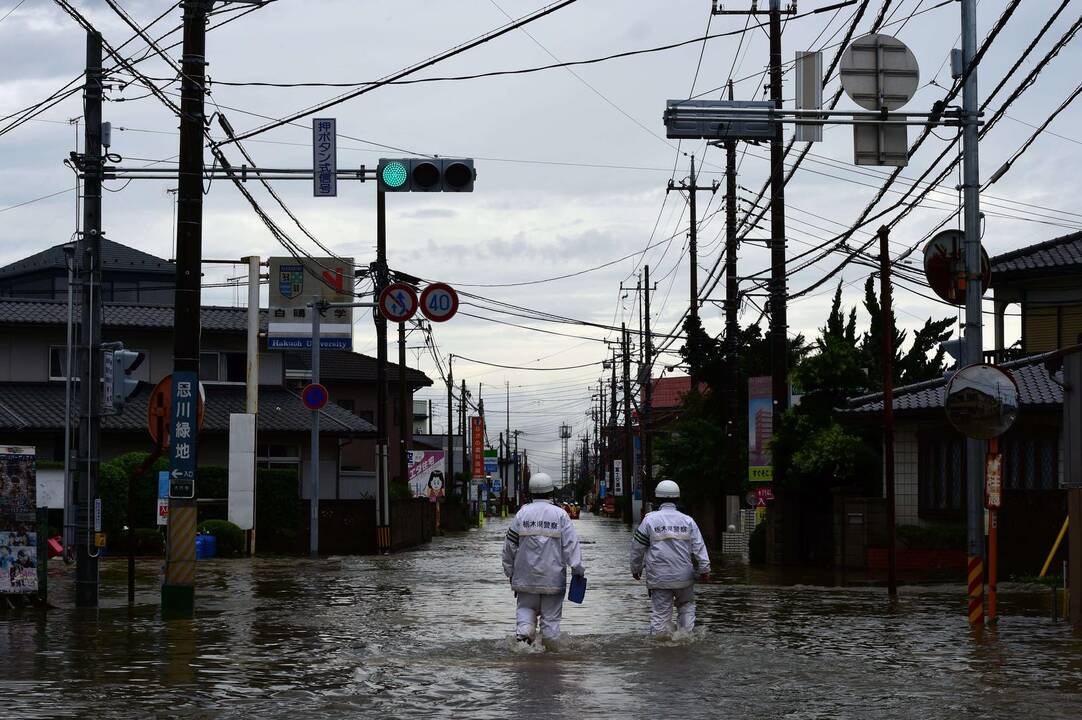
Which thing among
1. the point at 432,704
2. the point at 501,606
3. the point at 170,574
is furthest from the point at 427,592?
the point at 432,704

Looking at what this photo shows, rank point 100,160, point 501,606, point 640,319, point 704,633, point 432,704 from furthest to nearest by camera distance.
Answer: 1. point 640,319
2. point 501,606
3. point 100,160
4. point 704,633
5. point 432,704

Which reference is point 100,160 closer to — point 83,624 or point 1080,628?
point 83,624

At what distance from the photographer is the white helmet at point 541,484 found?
14.2m

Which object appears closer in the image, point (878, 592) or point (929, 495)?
point (878, 592)

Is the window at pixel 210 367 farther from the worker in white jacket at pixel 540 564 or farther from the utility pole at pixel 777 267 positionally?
the worker in white jacket at pixel 540 564

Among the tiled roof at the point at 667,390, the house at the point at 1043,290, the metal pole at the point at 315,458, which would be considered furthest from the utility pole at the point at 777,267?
the tiled roof at the point at 667,390

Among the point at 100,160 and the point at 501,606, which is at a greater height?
the point at 100,160

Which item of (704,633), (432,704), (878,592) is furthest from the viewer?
(878,592)

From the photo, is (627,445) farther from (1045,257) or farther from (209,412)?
(1045,257)

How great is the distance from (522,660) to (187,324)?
6.70 metres

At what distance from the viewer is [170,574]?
1734 centimetres

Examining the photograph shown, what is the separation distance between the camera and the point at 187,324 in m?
17.4

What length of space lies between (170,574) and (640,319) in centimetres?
5240

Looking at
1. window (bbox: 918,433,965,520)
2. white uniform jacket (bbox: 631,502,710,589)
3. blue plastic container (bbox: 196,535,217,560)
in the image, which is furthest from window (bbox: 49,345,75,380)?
white uniform jacket (bbox: 631,502,710,589)
